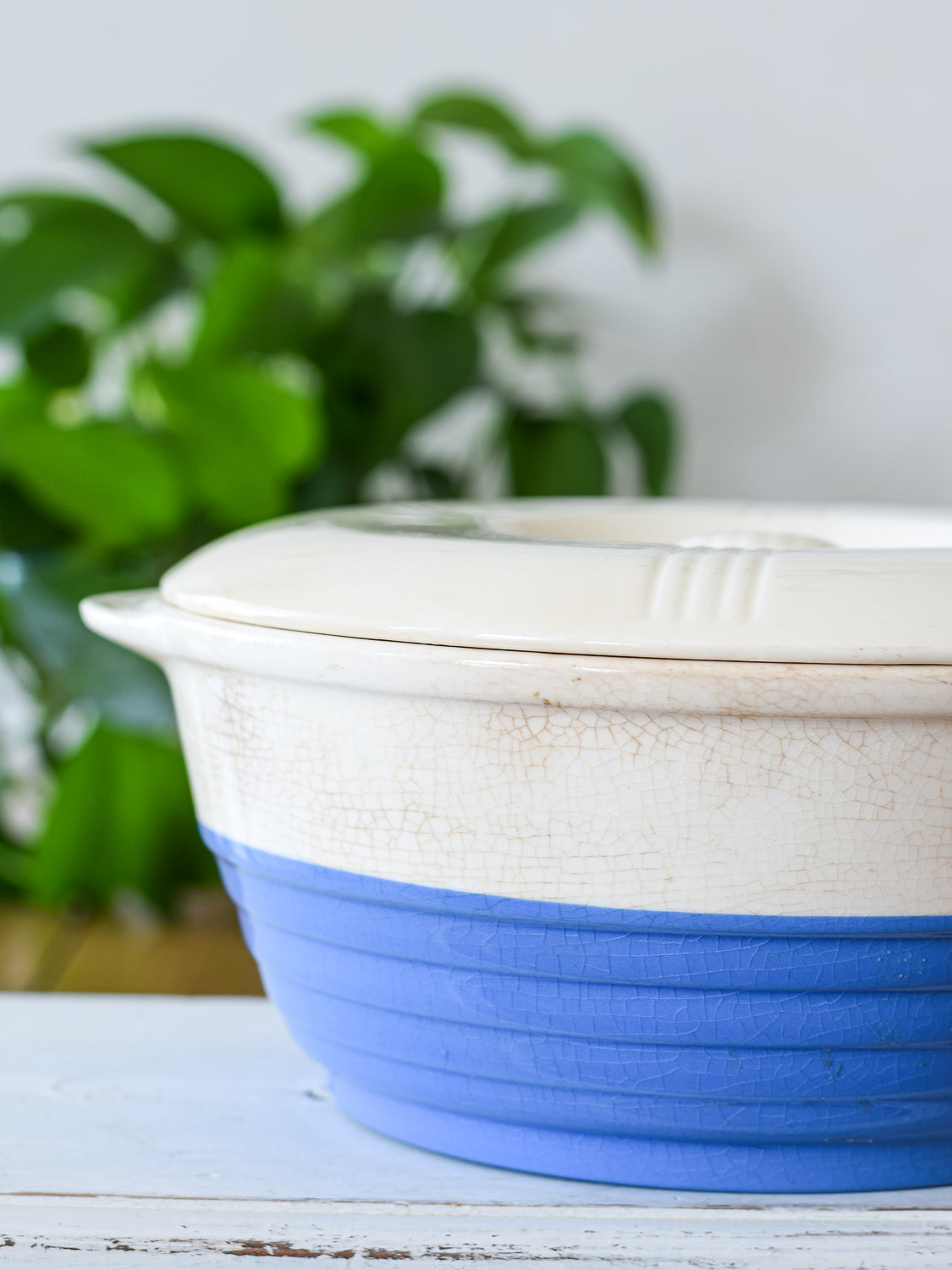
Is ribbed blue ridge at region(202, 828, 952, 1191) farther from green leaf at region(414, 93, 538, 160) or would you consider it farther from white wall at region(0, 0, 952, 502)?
white wall at region(0, 0, 952, 502)

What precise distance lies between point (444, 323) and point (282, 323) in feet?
0.39

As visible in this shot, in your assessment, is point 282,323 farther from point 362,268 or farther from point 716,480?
point 716,480

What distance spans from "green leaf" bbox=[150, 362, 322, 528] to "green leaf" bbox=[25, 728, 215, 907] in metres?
0.24

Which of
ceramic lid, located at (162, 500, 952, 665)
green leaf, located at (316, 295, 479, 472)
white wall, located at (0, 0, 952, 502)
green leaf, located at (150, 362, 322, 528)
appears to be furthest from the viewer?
white wall, located at (0, 0, 952, 502)

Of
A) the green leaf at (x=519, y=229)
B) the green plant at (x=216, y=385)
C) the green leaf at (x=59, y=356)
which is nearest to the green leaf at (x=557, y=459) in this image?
the green plant at (x=216, y=385)

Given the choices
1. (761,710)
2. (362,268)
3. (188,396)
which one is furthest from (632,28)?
(761,710)

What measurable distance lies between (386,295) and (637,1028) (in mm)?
771

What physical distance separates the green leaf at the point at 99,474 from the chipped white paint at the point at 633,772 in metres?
0.59

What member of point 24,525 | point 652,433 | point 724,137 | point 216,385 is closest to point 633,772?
point 216,385

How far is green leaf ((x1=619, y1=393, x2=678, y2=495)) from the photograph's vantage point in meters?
1.02

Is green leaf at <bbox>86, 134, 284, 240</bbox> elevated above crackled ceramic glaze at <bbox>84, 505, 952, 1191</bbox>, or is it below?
above

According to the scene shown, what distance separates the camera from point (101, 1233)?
37 cm

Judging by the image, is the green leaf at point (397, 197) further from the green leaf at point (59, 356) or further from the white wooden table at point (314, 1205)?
the white wooden table at point (314, 1205)

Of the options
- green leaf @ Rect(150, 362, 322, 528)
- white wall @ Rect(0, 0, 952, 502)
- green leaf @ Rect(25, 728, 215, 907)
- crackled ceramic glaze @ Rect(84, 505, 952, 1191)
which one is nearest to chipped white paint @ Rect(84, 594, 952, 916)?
crackled ceramic glaze @ Rect(84, 505, 952, 1191)
